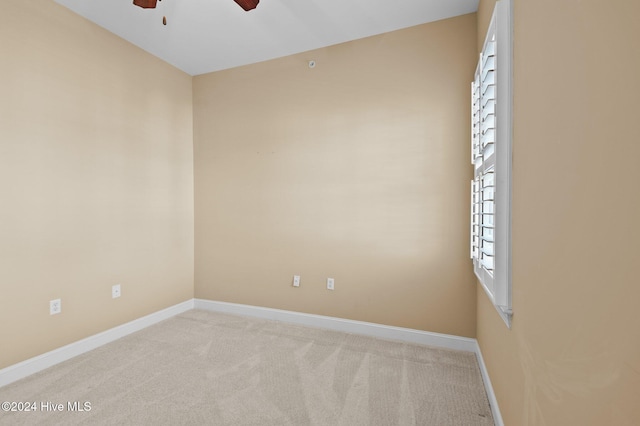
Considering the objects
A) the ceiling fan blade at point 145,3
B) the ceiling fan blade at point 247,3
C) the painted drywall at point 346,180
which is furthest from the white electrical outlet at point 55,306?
the ceiling fan blade at point 247,3

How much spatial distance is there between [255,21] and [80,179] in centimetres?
198

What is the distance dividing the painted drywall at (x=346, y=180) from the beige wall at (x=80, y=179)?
484 millimetres

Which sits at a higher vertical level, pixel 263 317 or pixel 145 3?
pixel 145 3

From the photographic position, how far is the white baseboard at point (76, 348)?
7.00ft

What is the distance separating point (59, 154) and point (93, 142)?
11.9 inches

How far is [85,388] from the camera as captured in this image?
2039 millimetres

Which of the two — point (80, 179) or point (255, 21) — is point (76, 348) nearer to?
point (80, 179)

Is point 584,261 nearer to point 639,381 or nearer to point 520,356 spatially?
point 639,381

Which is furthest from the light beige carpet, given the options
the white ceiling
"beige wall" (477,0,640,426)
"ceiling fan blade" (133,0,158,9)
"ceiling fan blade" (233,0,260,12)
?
the white ceiling

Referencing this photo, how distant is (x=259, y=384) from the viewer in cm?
210

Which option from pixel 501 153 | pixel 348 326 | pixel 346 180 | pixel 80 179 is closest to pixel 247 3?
pixel 346 180

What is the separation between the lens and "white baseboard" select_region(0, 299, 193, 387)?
2.13 m

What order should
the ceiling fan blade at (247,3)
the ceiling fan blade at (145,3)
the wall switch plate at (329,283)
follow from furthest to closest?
1. the wall switch plate at (329,283)
2. the ceiling fan blade at (247,3)
3. the ceiling fan blade at (145,3)

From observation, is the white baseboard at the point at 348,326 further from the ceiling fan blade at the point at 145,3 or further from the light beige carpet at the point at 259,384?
the ceiling fan blade at the point at 145,3
